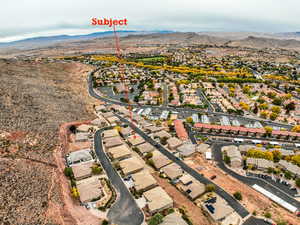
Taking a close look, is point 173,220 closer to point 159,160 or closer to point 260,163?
point 159,160

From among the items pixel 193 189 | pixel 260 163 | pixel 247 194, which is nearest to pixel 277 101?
pixel 260 163

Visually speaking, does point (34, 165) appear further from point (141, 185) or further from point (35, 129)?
point (141, 185)

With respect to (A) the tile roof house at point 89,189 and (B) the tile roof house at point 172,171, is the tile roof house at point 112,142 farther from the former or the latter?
(B) the tile roof house at point 172,171

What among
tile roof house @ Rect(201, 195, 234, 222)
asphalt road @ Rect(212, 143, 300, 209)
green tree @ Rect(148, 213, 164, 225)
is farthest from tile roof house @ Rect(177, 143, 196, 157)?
green tree @ Rect(148, 213, 164, 225)

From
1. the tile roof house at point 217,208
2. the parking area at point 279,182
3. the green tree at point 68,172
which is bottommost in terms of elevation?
the parking area at point 279,182

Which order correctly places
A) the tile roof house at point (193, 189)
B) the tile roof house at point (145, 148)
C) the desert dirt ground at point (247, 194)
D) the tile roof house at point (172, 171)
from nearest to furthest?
1. the desert dirt ground at point (247, 194)
2. the tile roof house at point (193, 189)
3. the tile roof house at point (172, 171)
4. the tile roof house at point (145, 148)

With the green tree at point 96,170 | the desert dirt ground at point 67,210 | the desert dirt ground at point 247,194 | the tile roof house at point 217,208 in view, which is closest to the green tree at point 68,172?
the desert dirt ground at point 67,210

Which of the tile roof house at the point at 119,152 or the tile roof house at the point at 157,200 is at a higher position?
the tile roof house at the point at 119,152
